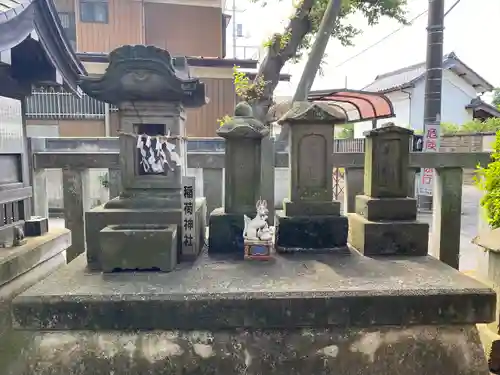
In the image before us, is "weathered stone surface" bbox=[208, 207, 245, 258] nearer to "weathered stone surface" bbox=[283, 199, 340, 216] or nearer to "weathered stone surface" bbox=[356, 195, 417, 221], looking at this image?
"weathered stone surface" bbox=[283, 199, 340, 216]

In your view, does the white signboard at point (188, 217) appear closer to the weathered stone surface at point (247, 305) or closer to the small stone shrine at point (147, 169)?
the small stone shrine at point (147, 169)

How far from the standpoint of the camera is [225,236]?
161 inches

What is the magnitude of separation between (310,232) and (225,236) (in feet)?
3.04

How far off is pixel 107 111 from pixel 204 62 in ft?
11.9

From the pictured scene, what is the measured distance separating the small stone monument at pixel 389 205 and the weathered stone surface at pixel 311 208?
0.35 m

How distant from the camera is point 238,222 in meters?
4.05

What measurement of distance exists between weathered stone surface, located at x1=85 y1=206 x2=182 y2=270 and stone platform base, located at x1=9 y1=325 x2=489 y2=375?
0.92 m

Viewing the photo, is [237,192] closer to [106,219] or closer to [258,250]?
[258,250]

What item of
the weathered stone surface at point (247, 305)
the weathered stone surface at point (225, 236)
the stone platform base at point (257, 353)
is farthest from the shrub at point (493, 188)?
the weathered stone surface at point (225, 236)

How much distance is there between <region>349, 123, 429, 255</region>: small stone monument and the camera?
3.97 meters

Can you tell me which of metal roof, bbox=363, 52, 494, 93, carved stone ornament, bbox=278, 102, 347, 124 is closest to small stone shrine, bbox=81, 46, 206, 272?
carved stone ornament, bbox=278, 102, 347, 124

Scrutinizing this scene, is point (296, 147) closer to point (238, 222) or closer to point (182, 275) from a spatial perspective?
point (238, 222)

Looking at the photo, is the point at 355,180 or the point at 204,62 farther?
the point at 204,62

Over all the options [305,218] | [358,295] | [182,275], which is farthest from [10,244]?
[358,295]
